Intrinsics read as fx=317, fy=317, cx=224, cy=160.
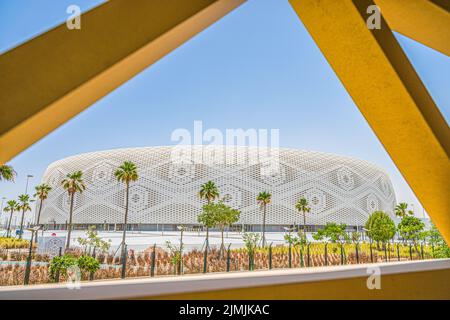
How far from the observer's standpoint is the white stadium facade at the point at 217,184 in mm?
59219

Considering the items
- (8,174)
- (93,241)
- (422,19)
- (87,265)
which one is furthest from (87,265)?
(422,19)

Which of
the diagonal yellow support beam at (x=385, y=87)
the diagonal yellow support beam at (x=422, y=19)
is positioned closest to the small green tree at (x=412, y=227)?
the diagonal yellow support beam at (x=422, y=19)

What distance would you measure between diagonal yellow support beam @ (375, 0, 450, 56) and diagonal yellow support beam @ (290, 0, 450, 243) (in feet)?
1.98

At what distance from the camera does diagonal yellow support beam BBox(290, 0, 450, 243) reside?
7.91 feet

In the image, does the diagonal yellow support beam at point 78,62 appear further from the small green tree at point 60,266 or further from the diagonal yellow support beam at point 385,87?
the small green tree at point 60,266

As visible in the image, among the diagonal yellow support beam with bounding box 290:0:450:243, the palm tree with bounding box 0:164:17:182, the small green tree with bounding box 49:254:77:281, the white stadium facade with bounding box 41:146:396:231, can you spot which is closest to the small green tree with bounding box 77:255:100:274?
the small green tree with bounding box 49:254:77:281

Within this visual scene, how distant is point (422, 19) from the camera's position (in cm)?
304

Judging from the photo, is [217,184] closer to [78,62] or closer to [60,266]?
[60,266]

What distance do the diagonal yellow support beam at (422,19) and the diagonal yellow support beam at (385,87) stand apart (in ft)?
1.98

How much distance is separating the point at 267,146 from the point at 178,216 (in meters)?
22.7

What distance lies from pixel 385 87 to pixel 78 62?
2.25 metres

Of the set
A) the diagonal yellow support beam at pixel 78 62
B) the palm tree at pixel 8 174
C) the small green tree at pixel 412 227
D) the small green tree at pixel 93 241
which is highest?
the palm tree at pixel 8 174
